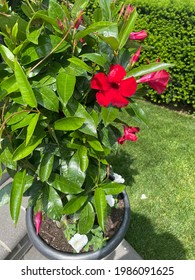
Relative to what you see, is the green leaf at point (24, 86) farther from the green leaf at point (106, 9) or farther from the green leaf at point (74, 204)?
the green leaf at point (74, 204)

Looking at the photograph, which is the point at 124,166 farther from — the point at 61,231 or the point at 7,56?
the point at 7,56

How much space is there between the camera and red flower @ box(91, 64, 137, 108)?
1021mm

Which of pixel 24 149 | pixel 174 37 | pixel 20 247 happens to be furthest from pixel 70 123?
pixel 174 37

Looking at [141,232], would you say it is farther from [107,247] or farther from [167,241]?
[107,247]

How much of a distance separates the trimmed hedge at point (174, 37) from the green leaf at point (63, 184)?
2.52m

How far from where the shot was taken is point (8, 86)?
1088mm

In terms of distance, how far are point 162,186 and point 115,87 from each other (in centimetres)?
195

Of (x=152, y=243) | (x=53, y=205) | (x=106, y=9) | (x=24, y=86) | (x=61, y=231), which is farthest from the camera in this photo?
(x=152, y=243)

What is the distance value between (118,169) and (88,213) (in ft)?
4.96

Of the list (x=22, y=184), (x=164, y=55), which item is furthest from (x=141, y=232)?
(x=164, y=55)

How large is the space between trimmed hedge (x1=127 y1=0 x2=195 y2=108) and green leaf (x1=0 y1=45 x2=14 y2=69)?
271 cm

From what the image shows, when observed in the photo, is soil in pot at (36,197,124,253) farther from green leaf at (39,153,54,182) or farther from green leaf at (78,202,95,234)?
green leaf at (39,153,54,182)

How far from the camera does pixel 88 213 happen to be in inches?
58.6

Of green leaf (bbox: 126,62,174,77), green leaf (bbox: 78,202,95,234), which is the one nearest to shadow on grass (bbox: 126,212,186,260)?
green leaf (bbox: 78,202,95,234)
